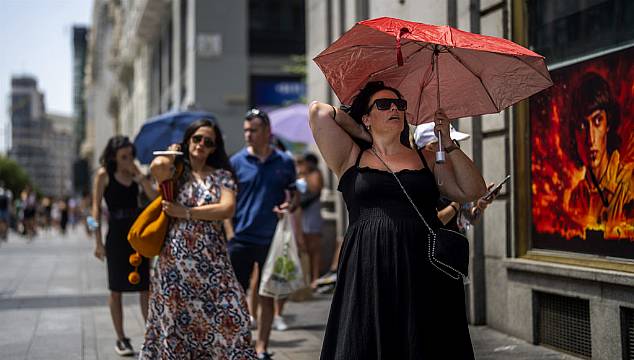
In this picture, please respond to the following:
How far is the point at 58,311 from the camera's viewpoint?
9.29m

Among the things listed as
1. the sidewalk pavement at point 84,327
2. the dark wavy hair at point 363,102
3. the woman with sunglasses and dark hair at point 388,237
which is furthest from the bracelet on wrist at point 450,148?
the sidewalk pavement at point 84,327

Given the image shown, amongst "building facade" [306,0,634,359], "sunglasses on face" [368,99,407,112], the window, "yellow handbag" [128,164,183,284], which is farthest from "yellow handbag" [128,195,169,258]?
the window

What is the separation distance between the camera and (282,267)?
→ 279 inches

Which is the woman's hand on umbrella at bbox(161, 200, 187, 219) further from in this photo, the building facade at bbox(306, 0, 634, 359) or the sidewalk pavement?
the building facade at bbox(306, 0, 634, 359)

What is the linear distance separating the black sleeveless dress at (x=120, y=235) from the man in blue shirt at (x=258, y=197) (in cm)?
81

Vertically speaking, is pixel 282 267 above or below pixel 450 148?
below

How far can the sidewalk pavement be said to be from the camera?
262 inches

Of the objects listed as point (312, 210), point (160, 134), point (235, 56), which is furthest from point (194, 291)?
point (235, 56)

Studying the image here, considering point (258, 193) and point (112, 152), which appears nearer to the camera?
point (258, 193)

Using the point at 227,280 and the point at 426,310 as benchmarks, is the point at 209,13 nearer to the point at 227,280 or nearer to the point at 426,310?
the point at 227,280

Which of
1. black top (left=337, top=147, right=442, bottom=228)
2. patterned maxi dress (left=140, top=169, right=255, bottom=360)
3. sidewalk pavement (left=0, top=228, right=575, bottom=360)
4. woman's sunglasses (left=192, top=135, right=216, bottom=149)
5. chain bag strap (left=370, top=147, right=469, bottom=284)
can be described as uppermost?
woman's sunglasses (left=192, top=135, right=216, bottom=149)

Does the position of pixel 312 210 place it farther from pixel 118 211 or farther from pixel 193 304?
pixel 193 304

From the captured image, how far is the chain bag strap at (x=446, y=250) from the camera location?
138 inches

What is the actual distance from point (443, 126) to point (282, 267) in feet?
11.7
